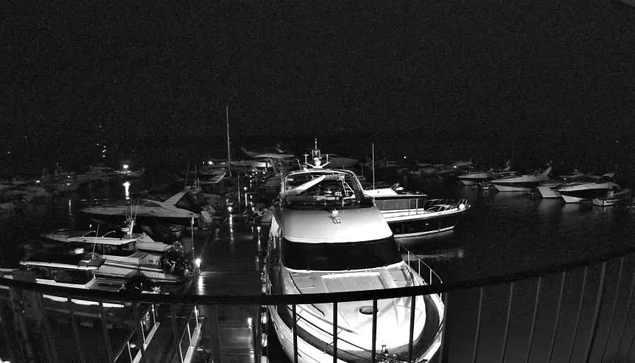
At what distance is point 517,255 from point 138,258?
61.6 ft

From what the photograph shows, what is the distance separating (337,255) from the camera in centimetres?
708

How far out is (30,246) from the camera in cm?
1838

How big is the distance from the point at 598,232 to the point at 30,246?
32.5 meters

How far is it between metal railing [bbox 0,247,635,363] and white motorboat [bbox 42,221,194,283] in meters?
1.27

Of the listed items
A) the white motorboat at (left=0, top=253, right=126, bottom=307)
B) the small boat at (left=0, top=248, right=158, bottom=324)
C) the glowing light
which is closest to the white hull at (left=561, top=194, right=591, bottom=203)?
the small boat at (left=0, top=248, right=158, bottom=324)

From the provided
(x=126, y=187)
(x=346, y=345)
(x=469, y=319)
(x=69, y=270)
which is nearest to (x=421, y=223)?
(x=469, y=319)

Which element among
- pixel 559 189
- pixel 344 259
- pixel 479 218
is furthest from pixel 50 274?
pixel 559 189

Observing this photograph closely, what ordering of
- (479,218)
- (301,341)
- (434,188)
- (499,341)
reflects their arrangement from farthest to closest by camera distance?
(434,188), (479,218), (499,341), (301,341)

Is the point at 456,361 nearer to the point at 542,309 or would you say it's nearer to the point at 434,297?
the point at 542,309

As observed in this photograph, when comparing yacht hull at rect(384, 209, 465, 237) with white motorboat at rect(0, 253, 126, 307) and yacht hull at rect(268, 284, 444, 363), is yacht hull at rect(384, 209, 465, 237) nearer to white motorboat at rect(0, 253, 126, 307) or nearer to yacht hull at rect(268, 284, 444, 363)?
white motorboat at rect(0, 253, 126, 307)

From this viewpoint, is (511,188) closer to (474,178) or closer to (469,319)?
(474,178)

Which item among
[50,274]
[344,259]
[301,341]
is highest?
[344,259]

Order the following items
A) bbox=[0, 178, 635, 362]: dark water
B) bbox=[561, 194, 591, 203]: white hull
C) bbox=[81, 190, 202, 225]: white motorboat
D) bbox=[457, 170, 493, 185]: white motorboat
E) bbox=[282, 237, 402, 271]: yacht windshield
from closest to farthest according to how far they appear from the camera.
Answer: bbox=[282, 237, 402, 271]: yacht windshield < bbox=[0, 178, 635, 362]: dark water < bbox=[81, 190, 202, 225]: white motorboat < bbox=[561, 194, 591, 203]: white hull < bbox=[457, 170, 493, 185]: white motorboat

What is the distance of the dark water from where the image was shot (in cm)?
1245
